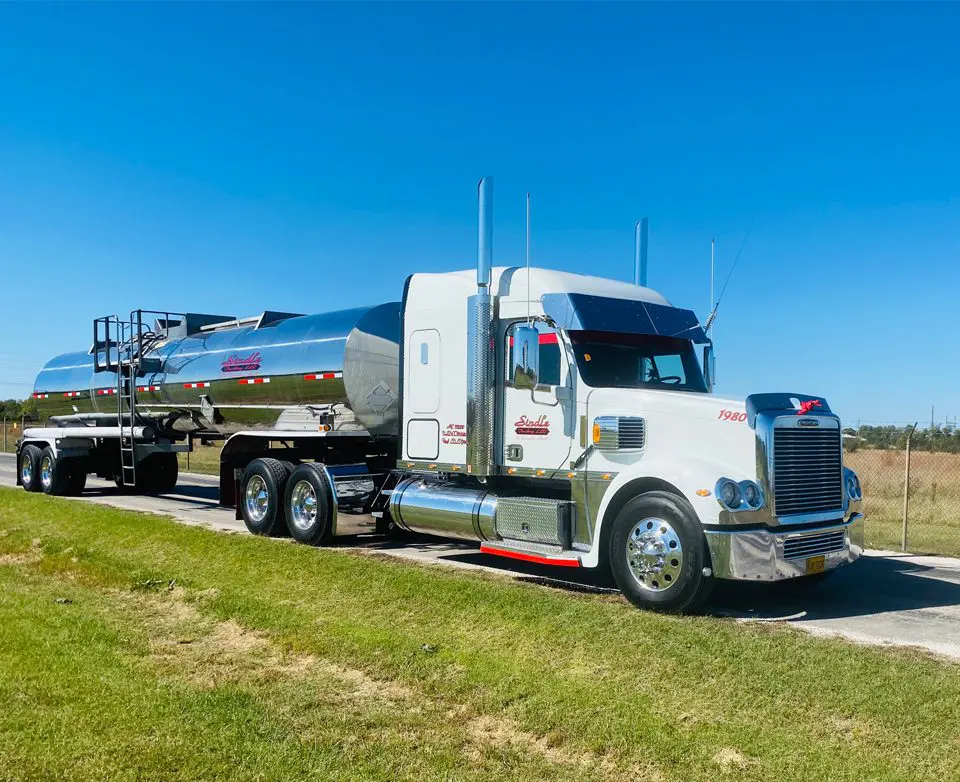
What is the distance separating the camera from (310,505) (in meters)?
12.3

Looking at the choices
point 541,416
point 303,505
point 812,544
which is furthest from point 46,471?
point 812,544

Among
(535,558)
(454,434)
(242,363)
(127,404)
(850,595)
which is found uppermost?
(242,363)

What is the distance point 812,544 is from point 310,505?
22.3ft

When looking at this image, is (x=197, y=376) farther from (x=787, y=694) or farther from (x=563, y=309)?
(x=787, y=694)

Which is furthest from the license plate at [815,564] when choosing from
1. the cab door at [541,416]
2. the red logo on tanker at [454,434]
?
the red logo on tanker at [454,434]

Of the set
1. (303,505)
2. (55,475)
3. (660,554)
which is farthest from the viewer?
(55,475)

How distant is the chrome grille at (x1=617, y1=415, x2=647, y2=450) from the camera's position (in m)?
8.54

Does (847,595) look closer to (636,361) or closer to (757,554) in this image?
(757,554)

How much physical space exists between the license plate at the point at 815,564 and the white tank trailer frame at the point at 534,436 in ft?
0.07

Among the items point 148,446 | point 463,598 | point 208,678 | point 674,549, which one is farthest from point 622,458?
point 148,446

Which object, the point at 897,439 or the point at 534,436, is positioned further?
the point at 897,439

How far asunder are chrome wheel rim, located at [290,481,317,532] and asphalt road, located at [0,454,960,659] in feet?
1.88

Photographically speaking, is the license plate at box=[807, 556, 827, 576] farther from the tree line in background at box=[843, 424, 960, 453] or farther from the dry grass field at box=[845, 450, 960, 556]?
the tree line in background at box=[843, 424, 960, 453]

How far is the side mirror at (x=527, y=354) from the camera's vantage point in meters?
8.98
